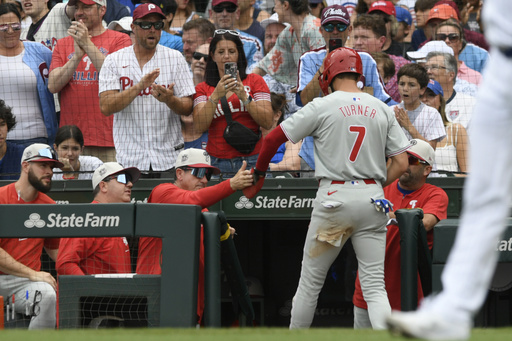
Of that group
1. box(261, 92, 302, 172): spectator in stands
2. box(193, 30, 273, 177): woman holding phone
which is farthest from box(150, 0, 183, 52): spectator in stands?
box(261, 92, 302, 172): spectator in stands

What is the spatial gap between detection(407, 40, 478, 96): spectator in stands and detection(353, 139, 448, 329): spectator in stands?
6.94 ft

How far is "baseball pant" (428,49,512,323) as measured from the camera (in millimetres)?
2854

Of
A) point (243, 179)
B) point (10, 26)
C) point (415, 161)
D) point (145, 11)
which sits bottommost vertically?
point (243, 179)

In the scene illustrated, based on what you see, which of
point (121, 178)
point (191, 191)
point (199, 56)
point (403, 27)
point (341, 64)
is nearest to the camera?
point (341, 64)

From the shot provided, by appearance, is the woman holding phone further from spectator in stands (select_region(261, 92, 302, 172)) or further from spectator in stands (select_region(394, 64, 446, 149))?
spectator in stands (select_region(394, 64, 446, 149))

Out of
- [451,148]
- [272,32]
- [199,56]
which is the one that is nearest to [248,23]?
[272,32]

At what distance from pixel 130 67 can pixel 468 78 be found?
3400 millimetres

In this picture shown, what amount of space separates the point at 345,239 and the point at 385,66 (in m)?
3.10

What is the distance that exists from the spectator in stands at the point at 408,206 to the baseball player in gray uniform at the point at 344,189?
0.49 metres

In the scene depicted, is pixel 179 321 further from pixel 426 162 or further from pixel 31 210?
pixel 426 162

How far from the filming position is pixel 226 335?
3.53m

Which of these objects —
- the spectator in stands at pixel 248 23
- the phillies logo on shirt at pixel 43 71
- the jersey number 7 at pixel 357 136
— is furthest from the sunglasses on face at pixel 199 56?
the jersey number 7 at pixel 357 136

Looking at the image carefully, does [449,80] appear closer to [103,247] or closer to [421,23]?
[421,23]

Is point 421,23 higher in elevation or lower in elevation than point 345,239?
higher
